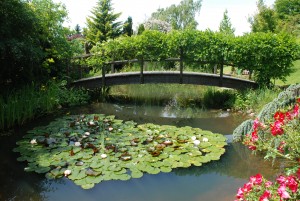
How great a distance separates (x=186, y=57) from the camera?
10500mm

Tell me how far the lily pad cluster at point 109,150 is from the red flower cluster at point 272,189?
2.26m

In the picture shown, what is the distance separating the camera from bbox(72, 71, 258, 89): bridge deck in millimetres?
10359

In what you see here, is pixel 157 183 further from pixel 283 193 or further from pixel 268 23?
pixel 268 23

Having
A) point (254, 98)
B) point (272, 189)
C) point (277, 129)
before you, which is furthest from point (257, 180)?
point (254, 98)

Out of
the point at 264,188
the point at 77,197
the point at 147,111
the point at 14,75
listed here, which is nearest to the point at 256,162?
the point at 264,188

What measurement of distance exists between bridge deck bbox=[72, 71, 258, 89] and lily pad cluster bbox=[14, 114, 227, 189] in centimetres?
379

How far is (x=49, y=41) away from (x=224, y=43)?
5.80 meters

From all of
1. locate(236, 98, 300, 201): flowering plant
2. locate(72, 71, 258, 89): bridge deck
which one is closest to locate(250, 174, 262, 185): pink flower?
locate(236, 98, 300, 201): flowering plant

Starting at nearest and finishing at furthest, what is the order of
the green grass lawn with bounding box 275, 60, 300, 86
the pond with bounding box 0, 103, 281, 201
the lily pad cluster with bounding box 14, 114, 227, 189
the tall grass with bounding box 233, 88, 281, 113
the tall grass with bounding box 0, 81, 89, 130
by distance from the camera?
the pond with bounding box 0, 103, 281, 201 < the lily pad cluster with bounding box 14, 114, 227, 189 < the tall grass with bounding box 0, 81, 89, 130 < the tall grass with bounding box 233, 88, 281, 113 < the green grass lawn with bounding box 275, 60, 300, 86

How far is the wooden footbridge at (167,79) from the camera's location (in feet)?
34.0

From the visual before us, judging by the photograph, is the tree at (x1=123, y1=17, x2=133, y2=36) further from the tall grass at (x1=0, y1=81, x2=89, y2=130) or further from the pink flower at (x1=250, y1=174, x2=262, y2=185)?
the pink flower at (x1=250, y1=174, x2=262, y2=185)

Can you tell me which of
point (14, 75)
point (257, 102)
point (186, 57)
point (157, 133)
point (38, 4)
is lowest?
point (157, 133)

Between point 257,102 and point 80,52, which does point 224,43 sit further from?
point 80,52

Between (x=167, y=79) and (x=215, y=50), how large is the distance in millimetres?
2039
